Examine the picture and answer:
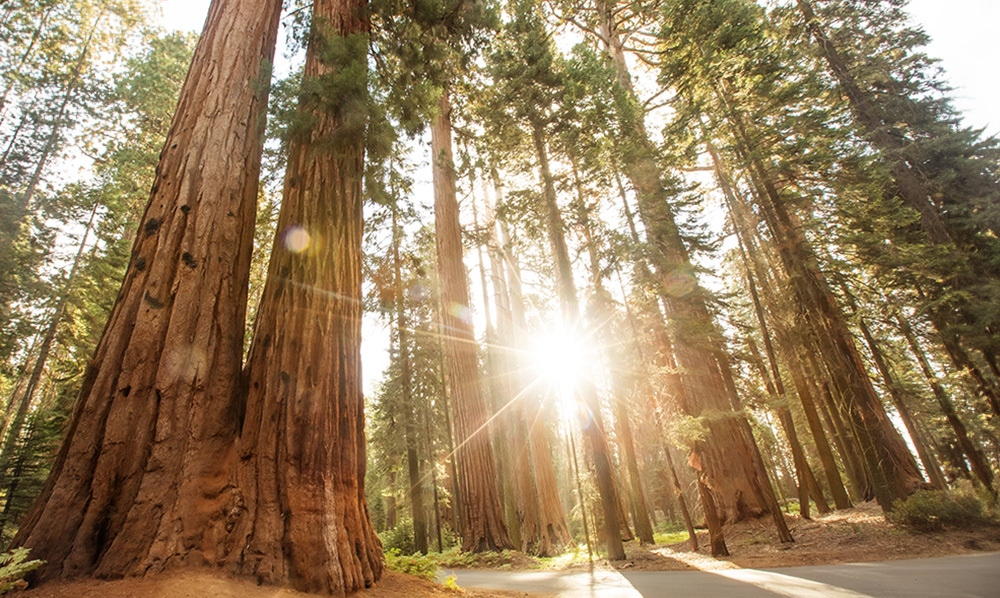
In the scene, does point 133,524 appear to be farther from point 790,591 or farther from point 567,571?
point 567,571

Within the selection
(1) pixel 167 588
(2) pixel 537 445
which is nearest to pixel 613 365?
(2) pixel 537 445

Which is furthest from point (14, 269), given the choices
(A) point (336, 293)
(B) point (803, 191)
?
(B) point (803, 191)

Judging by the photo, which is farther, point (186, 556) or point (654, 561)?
point (654, 561)

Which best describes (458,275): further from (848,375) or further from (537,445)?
(848,375)

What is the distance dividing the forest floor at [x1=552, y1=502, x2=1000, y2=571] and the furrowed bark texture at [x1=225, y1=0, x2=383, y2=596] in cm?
533

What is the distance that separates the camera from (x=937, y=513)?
20.6ft

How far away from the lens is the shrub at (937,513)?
6246mm

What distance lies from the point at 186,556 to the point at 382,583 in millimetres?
1225

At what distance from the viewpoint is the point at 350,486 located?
9.55ft

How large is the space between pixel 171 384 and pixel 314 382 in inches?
33.8

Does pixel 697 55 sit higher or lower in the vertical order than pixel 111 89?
lower

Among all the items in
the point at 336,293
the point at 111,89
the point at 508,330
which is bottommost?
the point at 336,293

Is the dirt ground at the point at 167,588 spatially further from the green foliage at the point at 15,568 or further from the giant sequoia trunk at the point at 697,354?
the giant sequoia trunk at the point at 697,354

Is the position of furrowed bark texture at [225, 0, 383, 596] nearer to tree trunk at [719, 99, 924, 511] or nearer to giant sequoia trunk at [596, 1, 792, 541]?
giant sequoia trunk at [596, 1, 792, 541]
